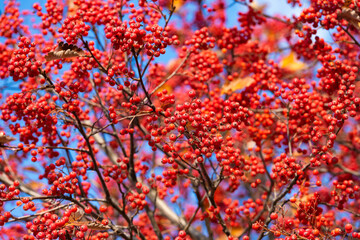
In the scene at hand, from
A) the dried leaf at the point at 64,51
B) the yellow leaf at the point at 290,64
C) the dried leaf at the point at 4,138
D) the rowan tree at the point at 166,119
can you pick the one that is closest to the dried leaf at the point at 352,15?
the rowan tree at the point at 166,119

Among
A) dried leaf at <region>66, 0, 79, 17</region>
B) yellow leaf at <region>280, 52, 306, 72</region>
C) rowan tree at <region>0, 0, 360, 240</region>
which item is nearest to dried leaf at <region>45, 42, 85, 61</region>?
rowan tree at <region>0, 0, 360, 240</region>

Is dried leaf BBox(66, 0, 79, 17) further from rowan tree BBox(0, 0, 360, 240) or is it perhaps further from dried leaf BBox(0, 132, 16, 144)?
dried leaf BBox(0, 132, 16, 144)

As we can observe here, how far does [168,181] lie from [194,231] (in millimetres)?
2481

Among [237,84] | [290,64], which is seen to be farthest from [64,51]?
[290,64]

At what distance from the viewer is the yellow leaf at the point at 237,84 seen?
793 centimetres

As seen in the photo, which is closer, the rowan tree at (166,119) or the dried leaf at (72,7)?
the rowan tree at (166,119)

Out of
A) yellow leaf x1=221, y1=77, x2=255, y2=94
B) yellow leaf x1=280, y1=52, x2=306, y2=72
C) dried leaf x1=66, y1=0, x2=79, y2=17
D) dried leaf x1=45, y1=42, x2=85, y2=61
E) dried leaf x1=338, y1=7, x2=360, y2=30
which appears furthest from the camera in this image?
yellow leaf x1=280, y1=52, x2=306, y2=72

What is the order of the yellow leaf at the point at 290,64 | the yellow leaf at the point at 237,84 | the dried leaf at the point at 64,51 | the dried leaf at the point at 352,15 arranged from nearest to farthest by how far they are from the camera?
the dried leaf at the point at 64,51, the dried leaf at the point at 352,15, the yellow leaf at the point at 237,84, the yellow leaf at the point at 290,64

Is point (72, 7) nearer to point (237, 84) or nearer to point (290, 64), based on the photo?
point (237, 84)

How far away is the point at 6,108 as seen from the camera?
5.68m

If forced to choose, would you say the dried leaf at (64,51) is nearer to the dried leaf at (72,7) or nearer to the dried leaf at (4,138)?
the dried leaf at (4,138)

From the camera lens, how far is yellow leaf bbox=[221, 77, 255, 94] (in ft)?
26.0

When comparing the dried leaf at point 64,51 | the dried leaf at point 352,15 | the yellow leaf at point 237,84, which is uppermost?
the yellow leaf at point 237,84

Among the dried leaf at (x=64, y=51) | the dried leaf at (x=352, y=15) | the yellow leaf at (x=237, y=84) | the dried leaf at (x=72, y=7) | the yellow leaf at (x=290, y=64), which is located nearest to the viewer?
the dried leaf at (x=64, y=51)
